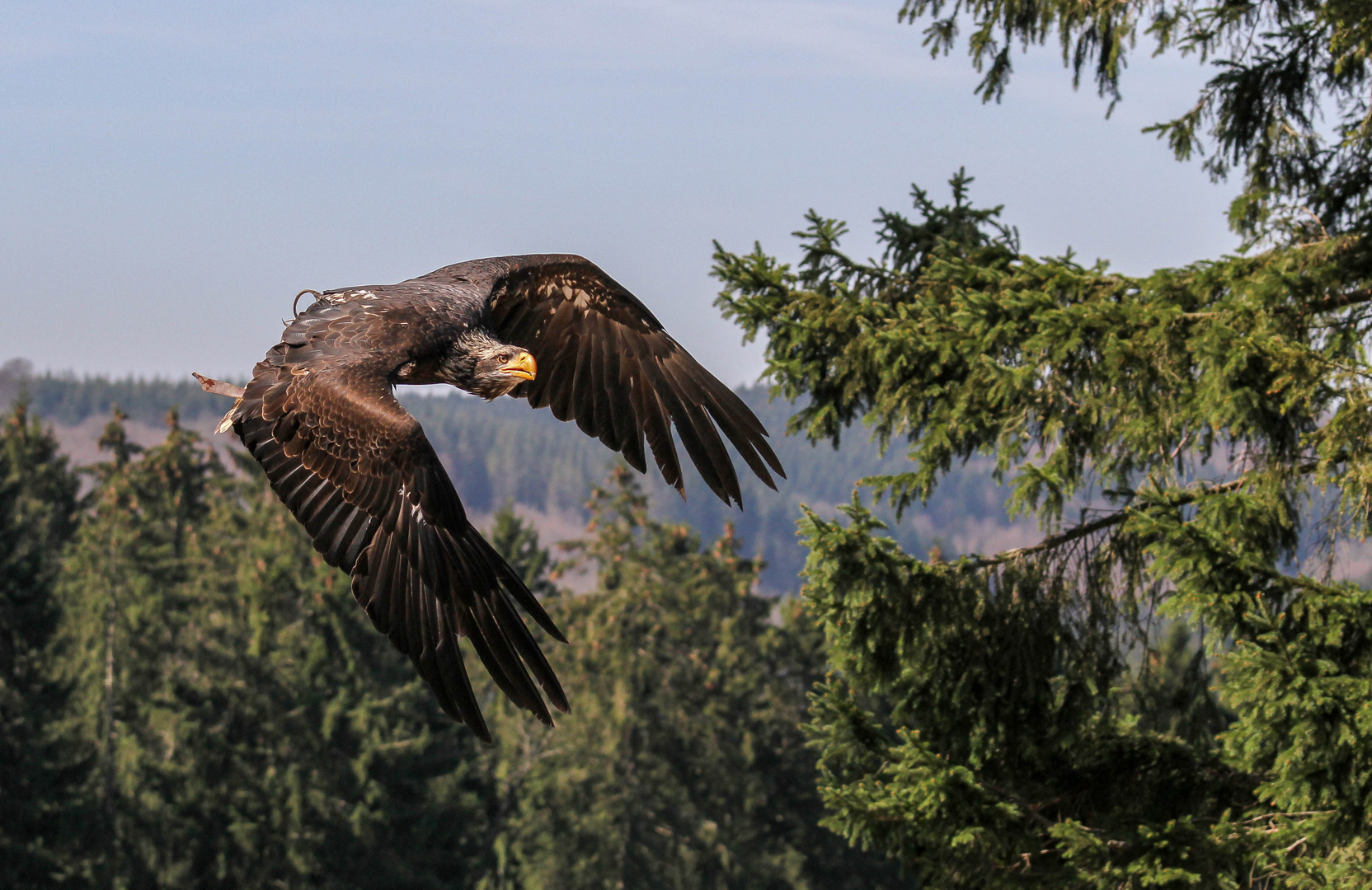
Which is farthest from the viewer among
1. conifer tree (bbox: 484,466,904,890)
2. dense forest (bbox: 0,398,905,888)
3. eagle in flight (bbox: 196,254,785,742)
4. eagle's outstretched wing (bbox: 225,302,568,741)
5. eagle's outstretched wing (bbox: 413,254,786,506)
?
conifer tree (bbox: 484,466,904,890)

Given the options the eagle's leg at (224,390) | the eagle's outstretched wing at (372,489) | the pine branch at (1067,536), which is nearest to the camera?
the eagle's outstretched wing at (372,489)

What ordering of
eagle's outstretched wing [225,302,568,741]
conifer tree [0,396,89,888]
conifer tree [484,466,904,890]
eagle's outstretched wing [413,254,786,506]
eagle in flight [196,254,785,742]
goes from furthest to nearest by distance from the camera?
conifer tree [484,466,904,890] < conifer tree [0,396,89,888] < eagle's outstretched wing [413,254,786,506] < eagle's outstretched wing [225,302,568,741] < eagle in flight [196,254,785,742]

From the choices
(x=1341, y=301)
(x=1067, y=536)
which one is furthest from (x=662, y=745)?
(x=1341, y=301)

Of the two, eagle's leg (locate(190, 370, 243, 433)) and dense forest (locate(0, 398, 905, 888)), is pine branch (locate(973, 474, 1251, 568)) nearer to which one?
eagle's leg (locate(190, 370, 243, 433))

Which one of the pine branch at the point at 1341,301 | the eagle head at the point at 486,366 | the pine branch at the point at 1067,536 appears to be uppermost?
the pine branch at the point at 1341,301

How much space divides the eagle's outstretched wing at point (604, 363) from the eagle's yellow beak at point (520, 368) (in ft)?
2.17

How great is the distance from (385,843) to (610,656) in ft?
26.7

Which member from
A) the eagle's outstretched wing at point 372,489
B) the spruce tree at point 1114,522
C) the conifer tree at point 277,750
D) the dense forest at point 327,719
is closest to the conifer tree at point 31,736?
the dense forest at point 327,719

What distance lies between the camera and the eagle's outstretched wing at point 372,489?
15.5 ft

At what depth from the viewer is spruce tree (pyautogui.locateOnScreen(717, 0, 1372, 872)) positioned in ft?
22.8

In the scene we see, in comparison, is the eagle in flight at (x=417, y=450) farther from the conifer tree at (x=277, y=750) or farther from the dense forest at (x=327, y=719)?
the conifer tree at (x=277, y=750)

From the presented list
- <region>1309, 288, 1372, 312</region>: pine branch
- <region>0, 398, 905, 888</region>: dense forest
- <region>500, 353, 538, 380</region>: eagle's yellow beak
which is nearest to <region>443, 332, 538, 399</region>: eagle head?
<region>500, 353, 538, 380</region>: eagle's yellow beak

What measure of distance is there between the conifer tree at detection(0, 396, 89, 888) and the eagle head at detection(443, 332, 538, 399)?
35.2 meters

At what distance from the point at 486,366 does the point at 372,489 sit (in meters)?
0.64
